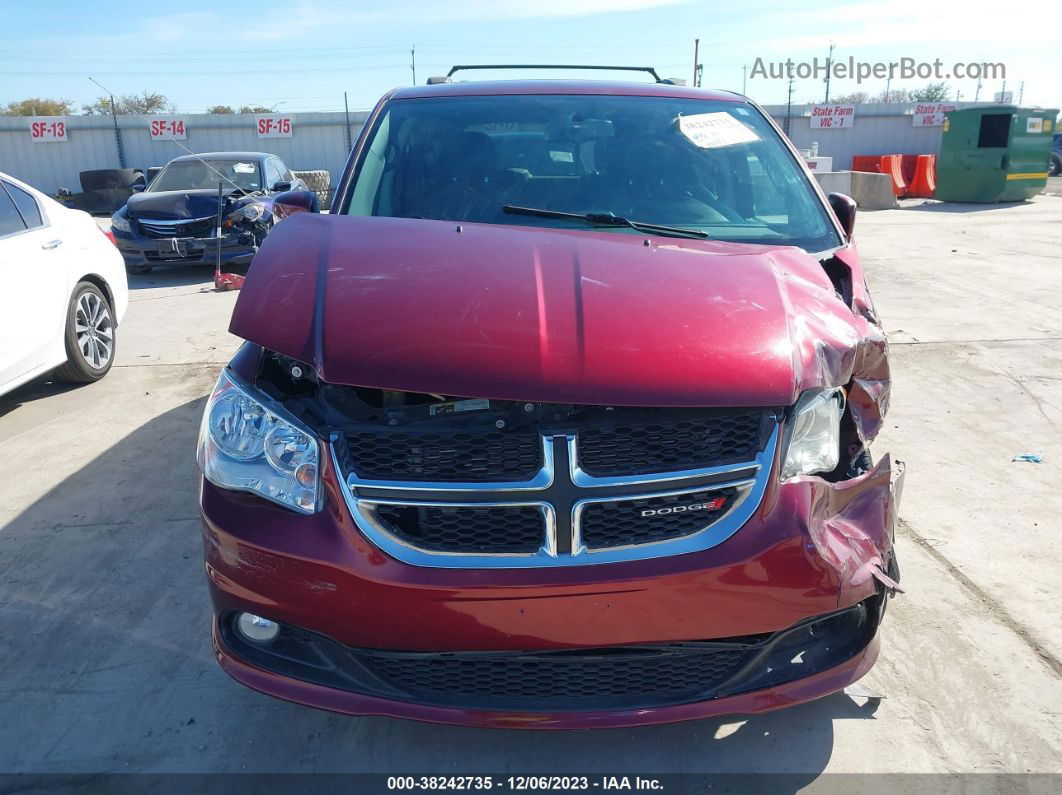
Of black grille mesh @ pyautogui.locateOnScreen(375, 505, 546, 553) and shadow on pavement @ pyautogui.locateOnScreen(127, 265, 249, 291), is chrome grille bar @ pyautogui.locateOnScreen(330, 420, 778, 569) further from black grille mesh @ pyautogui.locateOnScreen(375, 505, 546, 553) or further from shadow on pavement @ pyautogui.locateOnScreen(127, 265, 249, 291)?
shadow on pavement @ pyautogui.locateOnScreen(127, 265, 249, 291)

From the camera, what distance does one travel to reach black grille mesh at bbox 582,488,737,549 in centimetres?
192

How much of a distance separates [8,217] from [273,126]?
71.8 feet

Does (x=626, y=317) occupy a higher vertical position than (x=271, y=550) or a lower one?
higher

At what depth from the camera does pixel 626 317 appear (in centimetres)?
204

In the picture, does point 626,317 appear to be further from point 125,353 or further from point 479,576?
point 125,353

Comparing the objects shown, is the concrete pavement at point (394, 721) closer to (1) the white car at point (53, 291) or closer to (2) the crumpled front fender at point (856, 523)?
(1) the white car at point (53, 291)

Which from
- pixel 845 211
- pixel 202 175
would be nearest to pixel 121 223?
pixel 202 175

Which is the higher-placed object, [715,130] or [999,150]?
[715,130]

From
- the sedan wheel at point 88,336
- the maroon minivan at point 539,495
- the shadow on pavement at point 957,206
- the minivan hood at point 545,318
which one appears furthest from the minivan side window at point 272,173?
the shadow on pavement at point 957,206

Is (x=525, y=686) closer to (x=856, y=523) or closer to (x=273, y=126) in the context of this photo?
(x=856, y=523)

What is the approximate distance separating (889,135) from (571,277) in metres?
28.7

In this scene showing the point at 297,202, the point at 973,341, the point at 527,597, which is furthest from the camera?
the point at 973,341

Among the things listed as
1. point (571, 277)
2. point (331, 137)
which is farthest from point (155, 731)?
point (331, 137)

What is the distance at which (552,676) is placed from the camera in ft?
6.57
